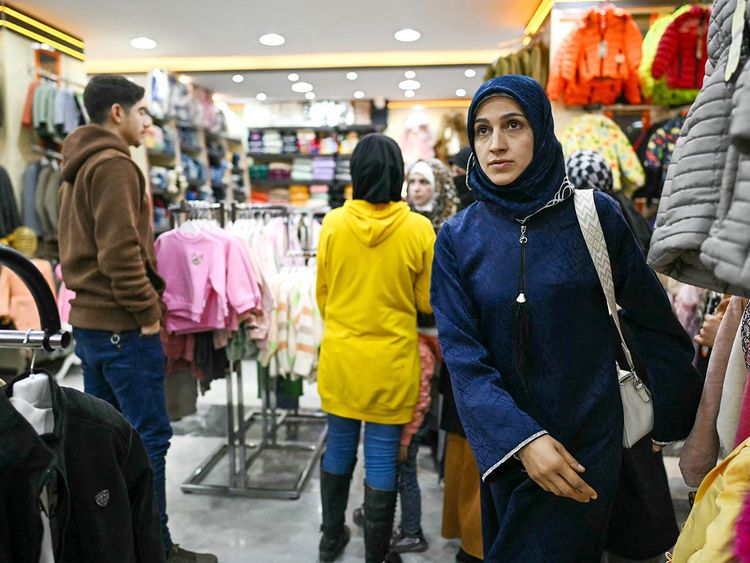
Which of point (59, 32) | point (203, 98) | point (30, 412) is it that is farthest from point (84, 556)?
point (203, 98)

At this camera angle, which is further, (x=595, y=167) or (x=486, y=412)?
(x=595, y=167)

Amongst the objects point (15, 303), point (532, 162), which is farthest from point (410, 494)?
point (15, 303)

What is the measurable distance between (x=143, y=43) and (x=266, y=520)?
5.01m

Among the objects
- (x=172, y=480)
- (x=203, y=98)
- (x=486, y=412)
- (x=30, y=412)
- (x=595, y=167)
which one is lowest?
(x=172, y=480)

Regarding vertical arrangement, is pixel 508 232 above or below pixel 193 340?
above

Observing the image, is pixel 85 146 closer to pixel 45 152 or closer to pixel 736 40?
pixel 736 40

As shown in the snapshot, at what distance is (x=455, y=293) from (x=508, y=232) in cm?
18

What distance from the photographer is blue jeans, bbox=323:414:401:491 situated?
215cm

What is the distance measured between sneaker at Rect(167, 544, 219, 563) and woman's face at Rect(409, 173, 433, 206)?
188 centimetres

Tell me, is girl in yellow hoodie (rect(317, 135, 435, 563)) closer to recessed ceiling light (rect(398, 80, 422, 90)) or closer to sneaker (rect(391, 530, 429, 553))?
sneaker (rect(391, 530, 429, 553))

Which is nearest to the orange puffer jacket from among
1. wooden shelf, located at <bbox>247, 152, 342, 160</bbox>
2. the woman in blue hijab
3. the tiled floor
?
the tiled floor

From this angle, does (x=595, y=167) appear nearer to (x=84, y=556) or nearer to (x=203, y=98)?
(x=84, y=556)

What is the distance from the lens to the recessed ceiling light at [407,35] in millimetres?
5402

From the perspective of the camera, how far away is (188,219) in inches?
110
